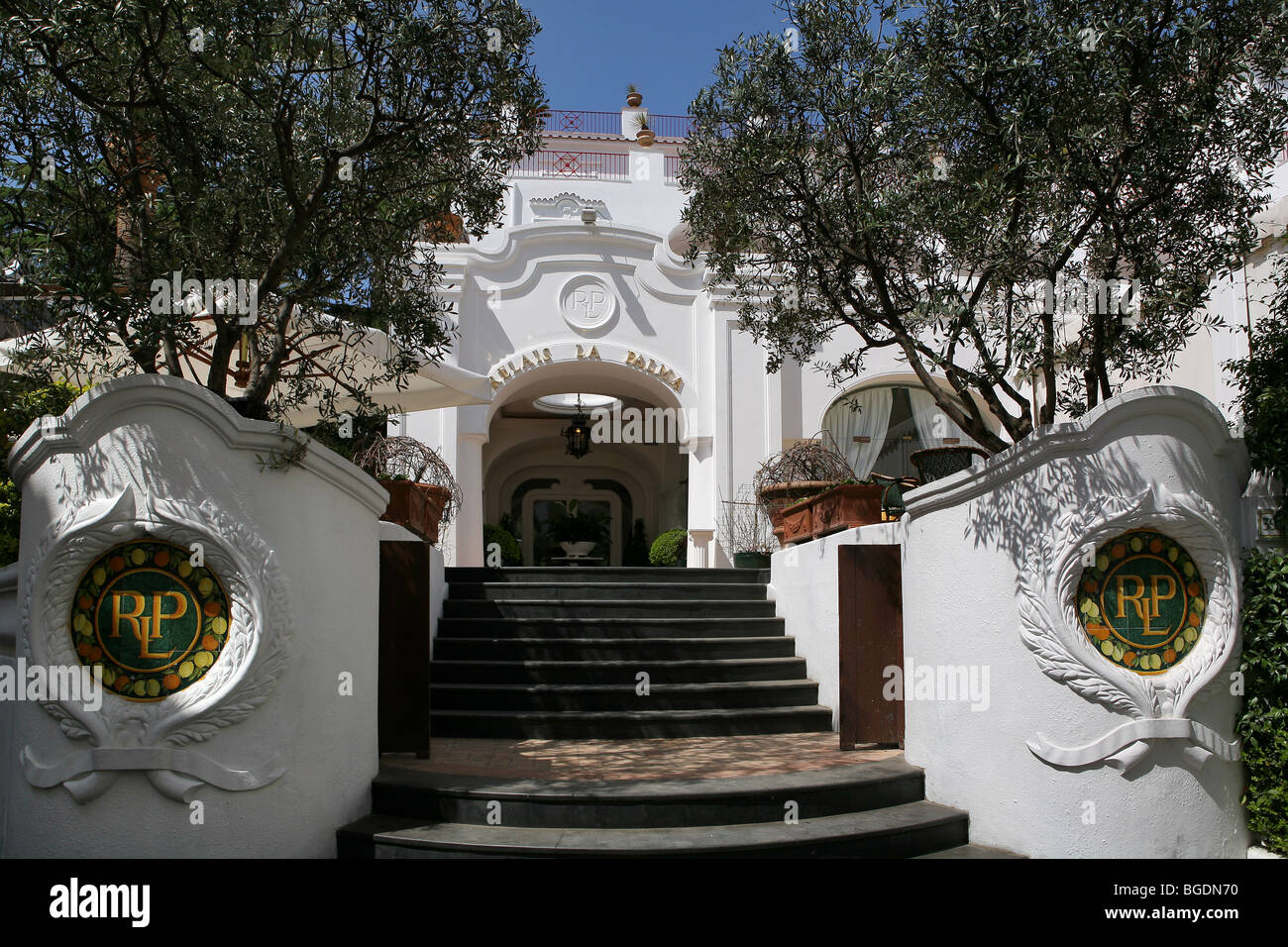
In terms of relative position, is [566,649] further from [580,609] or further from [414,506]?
[414,506]

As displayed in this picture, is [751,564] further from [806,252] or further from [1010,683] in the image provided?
[1010,683]

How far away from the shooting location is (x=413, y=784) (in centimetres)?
510

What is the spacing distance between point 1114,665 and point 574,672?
3949 millimetres

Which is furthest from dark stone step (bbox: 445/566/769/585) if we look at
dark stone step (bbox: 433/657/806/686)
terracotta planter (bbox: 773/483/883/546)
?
dark stone step (bbox: 433/657/806/686)

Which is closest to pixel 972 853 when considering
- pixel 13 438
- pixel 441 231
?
pixel 441 231

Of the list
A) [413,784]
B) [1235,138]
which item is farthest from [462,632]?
[1235,138]

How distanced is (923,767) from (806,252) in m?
3.57

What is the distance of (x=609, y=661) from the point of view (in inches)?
294

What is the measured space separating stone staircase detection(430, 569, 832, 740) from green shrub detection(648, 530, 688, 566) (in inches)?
175

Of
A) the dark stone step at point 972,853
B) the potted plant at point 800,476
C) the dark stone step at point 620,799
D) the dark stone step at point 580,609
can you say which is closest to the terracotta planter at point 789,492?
the potted plant at point 800,476

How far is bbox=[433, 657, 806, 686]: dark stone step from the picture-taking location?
7.29m

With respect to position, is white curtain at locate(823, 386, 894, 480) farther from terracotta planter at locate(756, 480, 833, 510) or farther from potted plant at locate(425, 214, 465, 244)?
potted plant at locate(425, 214, 465, 244)

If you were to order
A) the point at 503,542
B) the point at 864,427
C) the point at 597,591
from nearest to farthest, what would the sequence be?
the point at 597,591, the point at 503,542, the point at 864,427
